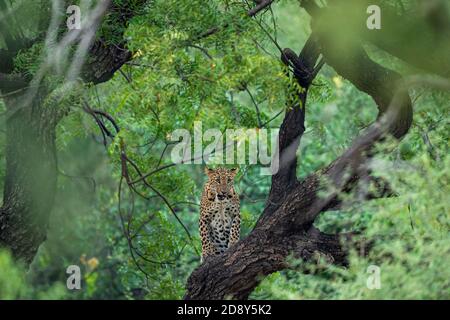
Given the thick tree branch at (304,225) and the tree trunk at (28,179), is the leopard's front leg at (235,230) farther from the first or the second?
the tree trunk at (28,179)

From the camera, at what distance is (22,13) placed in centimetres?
1049

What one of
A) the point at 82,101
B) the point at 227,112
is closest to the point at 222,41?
the point at 227,112

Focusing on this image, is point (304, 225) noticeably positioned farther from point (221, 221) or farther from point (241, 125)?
point (221, 221)

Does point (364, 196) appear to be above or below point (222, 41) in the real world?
below

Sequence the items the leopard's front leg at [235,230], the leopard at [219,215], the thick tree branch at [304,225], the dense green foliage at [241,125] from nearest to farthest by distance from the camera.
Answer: the dense green foliage at [241,125] < the thick tree branch at [304,225] < the leopard's front leg at [235,230] < the leopard at [219,215]

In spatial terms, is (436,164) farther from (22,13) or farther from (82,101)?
(22,13)

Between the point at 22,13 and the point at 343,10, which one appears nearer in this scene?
the point at 343,10

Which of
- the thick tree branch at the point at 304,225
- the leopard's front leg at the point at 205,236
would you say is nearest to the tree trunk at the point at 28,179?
the thick tree branch at the point at 304,225

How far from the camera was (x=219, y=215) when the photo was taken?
11641mm

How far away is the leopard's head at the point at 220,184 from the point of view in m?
11.5

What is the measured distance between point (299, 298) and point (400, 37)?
226 cm

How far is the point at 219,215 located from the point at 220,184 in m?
0.34
